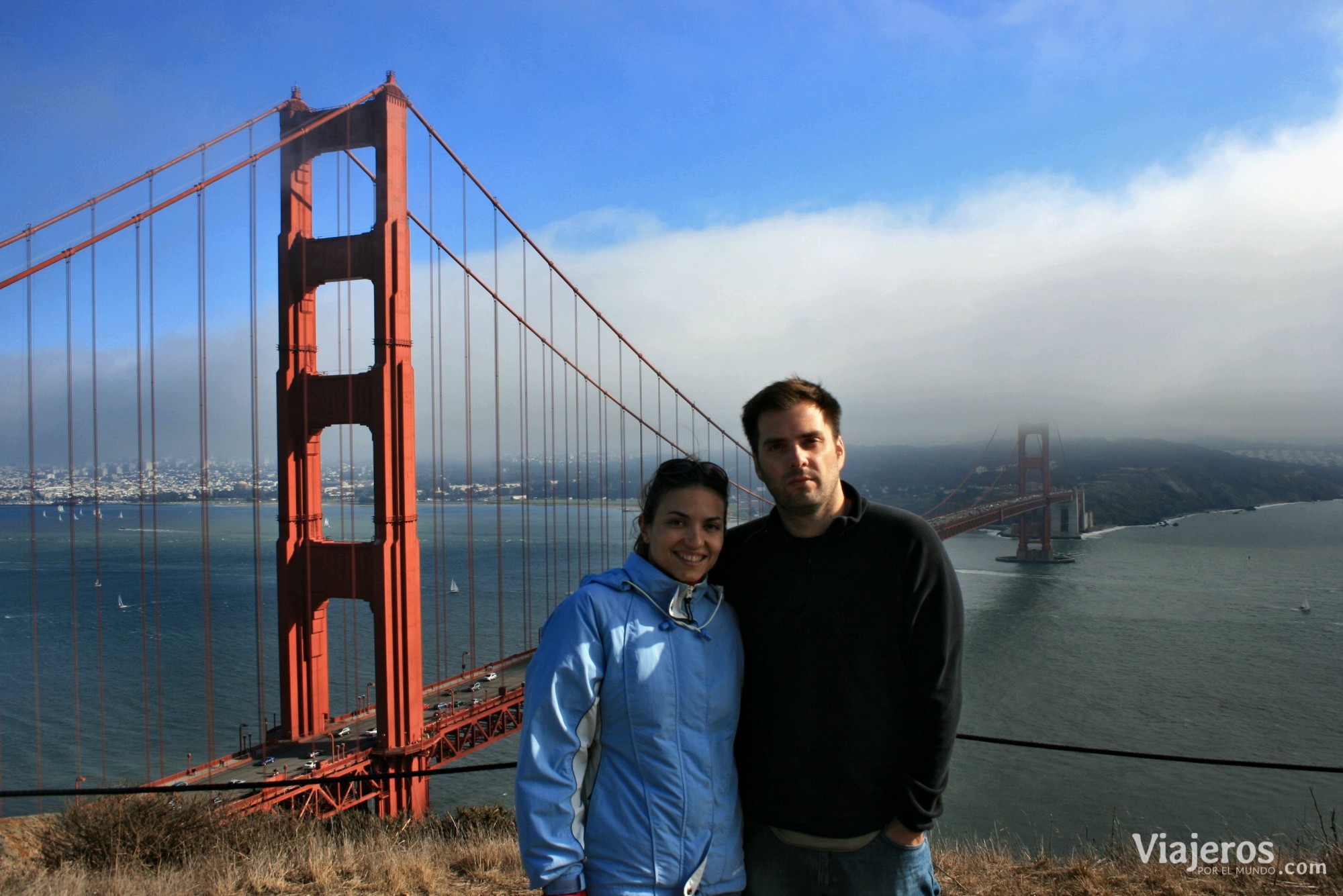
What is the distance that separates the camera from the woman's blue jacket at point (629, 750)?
1163 millimetres

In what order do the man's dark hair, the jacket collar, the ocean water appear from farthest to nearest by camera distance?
the ocean water < the man's dark hair < the jacket collar

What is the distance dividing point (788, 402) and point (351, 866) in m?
2.60

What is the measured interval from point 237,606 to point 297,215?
22899 millimetres

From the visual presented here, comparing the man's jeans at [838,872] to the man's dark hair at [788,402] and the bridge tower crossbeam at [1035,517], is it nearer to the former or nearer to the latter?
the man's dark hair at [788,402]

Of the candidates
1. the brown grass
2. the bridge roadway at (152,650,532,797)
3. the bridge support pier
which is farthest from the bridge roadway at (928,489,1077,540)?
the brown grass

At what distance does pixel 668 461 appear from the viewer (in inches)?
53.1

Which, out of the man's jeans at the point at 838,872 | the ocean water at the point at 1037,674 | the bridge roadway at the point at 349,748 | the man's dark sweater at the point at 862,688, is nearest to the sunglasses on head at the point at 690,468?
the man's dark sweater at the point at 862,688

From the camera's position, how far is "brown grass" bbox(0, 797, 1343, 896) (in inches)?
97.4

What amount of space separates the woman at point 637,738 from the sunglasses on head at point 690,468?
2cm

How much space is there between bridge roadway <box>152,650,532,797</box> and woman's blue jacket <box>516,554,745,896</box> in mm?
5836

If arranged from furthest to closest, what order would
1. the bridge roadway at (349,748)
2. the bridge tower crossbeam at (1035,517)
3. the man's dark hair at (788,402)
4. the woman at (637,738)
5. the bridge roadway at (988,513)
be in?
the bridge tower crossbeam at (1035,517), the bridge roadway at (988,513), the bridge roadway at (349,748), the man's dark hair at (788,402), the woman at (637,738)

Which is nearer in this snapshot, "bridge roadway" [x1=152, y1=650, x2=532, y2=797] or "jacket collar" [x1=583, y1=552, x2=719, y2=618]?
"jacket collar" [x1=583, y1=552, x2=719, y2=618]

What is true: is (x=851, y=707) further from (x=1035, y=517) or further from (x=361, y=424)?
(x=1035, y=517)

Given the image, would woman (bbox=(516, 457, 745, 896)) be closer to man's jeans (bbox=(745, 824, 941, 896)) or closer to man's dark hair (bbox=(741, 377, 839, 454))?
man's jeans (bbox=(745, 824, 941, 896))
